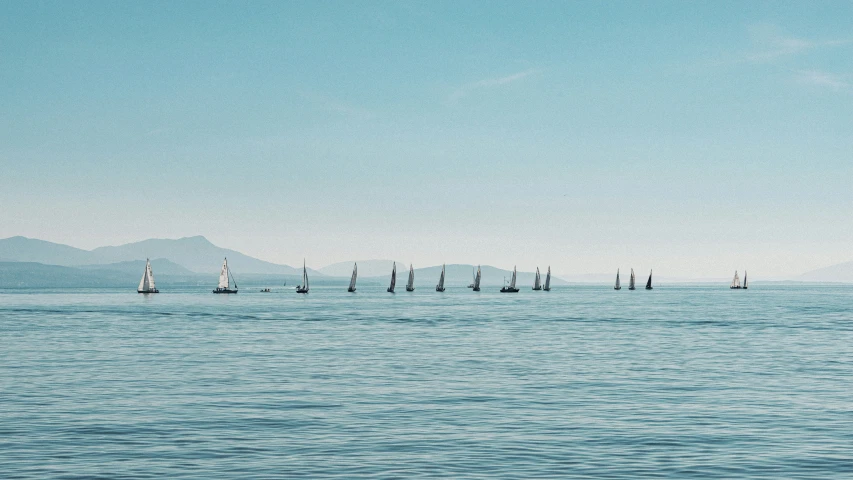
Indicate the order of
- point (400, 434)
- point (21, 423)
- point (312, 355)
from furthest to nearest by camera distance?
point (312, 355) < point (21, 423) < point (400, 434)

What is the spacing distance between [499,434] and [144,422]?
1429cm

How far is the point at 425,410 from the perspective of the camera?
3875 cm

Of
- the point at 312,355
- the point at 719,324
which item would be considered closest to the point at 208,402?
the point at 312,355

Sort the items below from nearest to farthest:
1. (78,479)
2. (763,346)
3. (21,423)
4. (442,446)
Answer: (78,479) → (442,446) → (21,423) → (763,346)

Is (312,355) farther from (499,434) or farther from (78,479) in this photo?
(78,479)

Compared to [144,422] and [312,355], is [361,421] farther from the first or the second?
[312,355]

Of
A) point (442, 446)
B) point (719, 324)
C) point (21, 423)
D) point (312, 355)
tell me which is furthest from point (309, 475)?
point (719, 324)

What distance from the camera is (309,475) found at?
26.4 metres

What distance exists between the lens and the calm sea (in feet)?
91.9

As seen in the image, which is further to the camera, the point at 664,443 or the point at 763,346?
the point at 763,346

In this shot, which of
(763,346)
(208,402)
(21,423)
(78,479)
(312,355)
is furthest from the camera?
(763,346)

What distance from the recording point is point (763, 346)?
253 feet

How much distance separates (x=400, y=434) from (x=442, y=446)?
2651mm

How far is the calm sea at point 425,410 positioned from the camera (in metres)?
28.0
